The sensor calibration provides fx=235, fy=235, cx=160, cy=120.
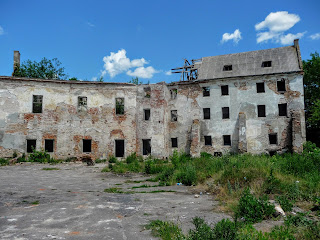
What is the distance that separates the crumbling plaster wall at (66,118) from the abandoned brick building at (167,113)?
0.25 ft

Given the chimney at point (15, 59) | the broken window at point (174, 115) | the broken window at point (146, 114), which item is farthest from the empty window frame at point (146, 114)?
the chimney at point (15, 59)

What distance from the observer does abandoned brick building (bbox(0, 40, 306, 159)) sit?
66.8ft

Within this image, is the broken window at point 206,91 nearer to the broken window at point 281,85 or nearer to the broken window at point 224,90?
the broken window at point 224,90

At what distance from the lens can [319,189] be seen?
6859 millimetres

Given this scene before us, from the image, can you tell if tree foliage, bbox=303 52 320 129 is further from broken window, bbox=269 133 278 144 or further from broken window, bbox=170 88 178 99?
broken window, bbox=170 88 178 99

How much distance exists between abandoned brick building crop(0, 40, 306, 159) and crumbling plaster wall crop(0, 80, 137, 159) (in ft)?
0.25

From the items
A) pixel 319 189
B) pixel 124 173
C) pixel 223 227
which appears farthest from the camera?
pixel 124 173

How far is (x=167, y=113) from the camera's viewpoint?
24266mm

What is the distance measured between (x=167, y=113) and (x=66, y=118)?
31.9 feet

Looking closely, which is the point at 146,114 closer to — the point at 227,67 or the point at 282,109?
the point at 227,67

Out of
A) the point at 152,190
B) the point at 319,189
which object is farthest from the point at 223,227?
the point at 152,190

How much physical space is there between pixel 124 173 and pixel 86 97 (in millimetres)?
10618

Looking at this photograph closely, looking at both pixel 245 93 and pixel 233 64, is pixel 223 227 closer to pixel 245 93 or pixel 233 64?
pixel 245 93

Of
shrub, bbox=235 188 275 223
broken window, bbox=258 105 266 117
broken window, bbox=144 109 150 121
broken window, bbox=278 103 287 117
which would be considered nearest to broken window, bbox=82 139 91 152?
broken window, bbox=144 109 150 121
